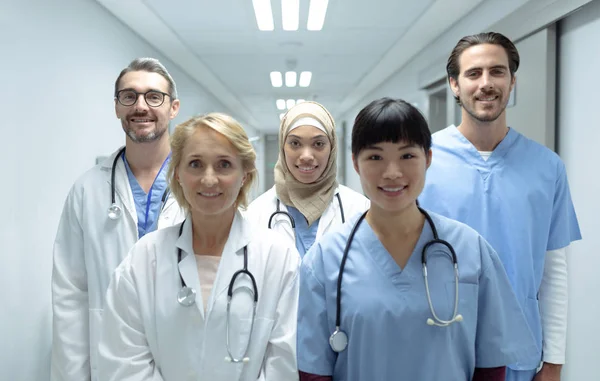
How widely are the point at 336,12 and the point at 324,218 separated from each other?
2202 mm

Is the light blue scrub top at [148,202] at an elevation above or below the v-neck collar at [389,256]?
above

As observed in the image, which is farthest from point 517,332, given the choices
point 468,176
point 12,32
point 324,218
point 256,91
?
point 256,91

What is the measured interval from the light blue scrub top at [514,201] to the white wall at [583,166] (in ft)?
2.97

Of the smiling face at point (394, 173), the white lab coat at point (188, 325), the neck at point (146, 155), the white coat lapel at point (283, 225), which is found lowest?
the white lab coat at point (188, 325)

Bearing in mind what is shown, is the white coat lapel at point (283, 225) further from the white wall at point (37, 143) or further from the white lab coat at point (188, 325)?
the white wall at point (37, 143)

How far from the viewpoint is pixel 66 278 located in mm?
1659

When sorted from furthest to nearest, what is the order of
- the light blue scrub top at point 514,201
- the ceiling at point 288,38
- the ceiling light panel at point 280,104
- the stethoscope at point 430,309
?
the ceiling light panel at point 280,104 → the ceiling at point 288,38 → the light blue scrub top at point 514,201 → the stethoscope at point 430,309

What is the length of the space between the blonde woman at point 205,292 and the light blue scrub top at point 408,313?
0.16 m

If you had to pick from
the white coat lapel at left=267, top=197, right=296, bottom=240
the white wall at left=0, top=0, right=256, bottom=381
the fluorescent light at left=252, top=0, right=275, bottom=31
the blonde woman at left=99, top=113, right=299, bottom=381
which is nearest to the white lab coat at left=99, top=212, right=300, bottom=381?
the blonde woman at left=99, top=113, right=299, bottom=381

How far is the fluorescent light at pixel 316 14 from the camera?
323 cm

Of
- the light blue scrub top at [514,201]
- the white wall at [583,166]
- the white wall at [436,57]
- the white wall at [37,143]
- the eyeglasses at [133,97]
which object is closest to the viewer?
the light blue scrub top at [514,201]

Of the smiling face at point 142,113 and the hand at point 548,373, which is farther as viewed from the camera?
the smiling face at point 142,113

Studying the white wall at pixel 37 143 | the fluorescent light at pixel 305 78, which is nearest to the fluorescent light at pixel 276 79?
the fluorescent light at pixel 305 78

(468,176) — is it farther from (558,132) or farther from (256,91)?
(256,91)
